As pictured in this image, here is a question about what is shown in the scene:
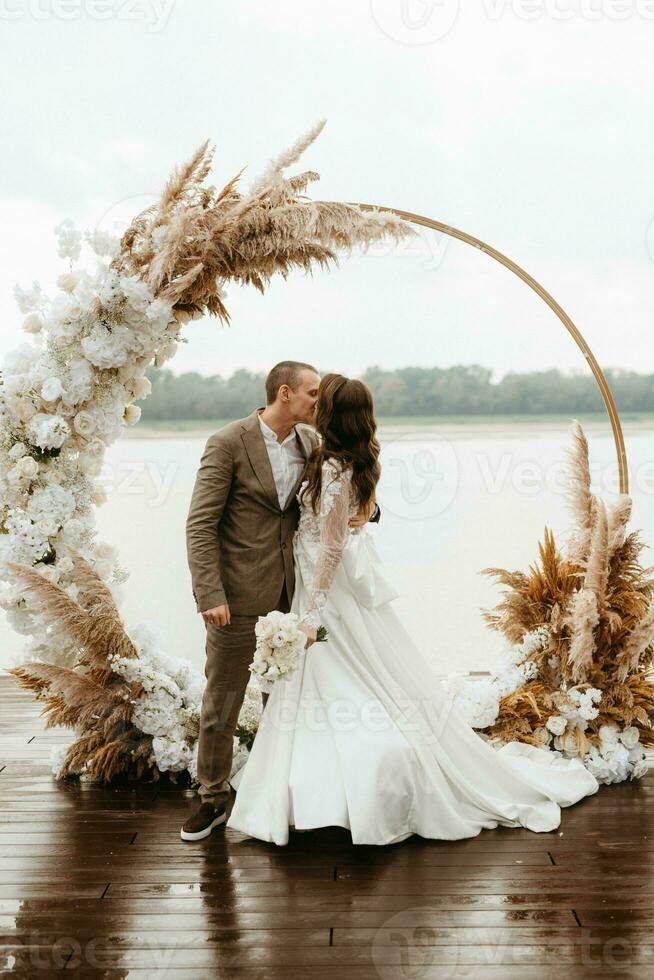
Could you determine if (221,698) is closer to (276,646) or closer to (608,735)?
(276,646)

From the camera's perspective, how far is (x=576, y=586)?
4520mm

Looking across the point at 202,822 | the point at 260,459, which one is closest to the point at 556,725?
the point at 202,822

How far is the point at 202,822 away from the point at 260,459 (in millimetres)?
1275

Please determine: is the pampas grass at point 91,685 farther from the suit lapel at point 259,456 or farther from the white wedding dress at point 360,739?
the suit lapel at point 259,456

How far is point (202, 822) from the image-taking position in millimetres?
3547

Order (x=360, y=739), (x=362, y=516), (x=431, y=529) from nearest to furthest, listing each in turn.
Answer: (x=360, y=739)
(x=362, y=516)
(x=431, y=529)

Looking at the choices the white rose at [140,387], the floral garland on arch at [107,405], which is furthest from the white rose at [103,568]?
the white rose at [140,387]

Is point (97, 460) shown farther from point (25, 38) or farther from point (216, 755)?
point (25, 38)

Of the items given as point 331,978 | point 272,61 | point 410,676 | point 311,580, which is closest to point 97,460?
point 311,580

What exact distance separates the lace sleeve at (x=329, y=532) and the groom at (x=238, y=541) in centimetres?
18

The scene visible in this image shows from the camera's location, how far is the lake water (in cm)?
852

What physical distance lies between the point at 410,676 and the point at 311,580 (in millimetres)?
507

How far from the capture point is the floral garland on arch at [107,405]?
3824mm

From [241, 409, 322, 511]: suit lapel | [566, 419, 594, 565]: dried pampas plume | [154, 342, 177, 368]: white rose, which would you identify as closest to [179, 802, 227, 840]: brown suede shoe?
[241, 409, 322, 511]: suit lapel
